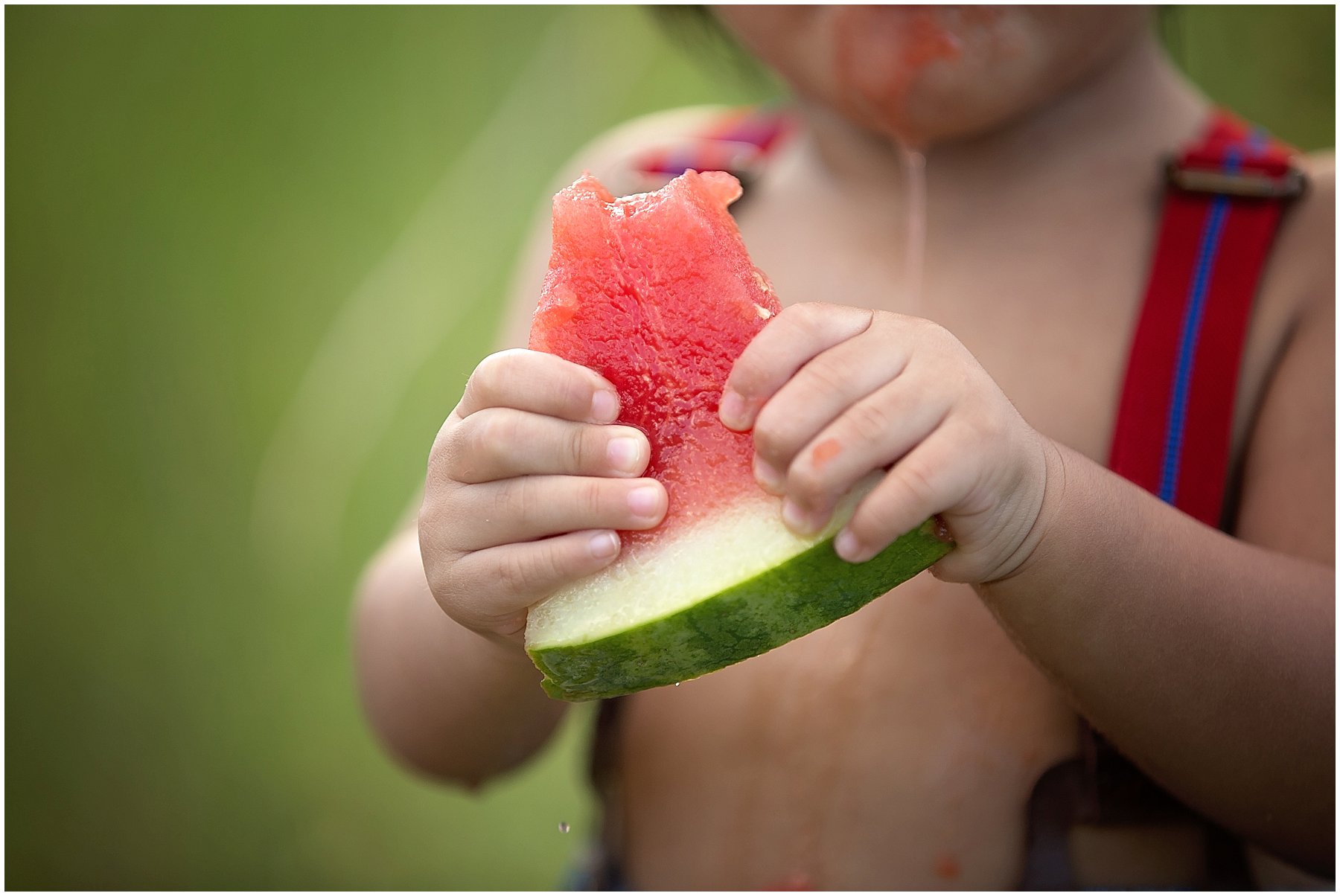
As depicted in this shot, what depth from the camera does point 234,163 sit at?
1.64 metres

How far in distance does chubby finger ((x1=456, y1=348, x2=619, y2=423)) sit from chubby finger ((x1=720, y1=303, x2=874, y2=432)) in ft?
0.21

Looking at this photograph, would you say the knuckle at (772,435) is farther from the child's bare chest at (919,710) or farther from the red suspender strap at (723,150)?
the red suspender strap at (723,150)

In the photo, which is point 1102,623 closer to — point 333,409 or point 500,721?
point 500,721

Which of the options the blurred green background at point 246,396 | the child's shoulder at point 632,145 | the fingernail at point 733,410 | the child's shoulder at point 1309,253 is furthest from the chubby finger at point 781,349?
the blurred green background at point 246,396

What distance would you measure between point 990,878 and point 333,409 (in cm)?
123

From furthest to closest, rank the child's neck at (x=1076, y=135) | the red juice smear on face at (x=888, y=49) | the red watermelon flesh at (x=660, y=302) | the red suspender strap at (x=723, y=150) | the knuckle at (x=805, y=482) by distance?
the red suspender strap at (x=723, y=150) < the child's neck at (x=1076, y=135) < the red juice smear on face at (x=888, y=49) < the red watermelon flesh at (x=660, y=302) < the knuckle at (x=805, y=482)

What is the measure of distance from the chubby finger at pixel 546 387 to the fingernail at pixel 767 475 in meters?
0.08

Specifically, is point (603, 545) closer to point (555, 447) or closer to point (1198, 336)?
point (555, 447)

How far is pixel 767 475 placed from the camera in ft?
1.67

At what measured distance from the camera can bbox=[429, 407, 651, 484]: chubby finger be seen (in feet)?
1.69

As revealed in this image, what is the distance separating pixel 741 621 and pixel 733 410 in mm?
105

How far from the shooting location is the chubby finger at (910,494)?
48 cm

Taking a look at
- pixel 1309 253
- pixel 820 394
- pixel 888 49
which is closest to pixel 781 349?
pixel 820 394

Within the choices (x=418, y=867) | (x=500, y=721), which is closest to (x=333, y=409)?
(x=418, y=867)
